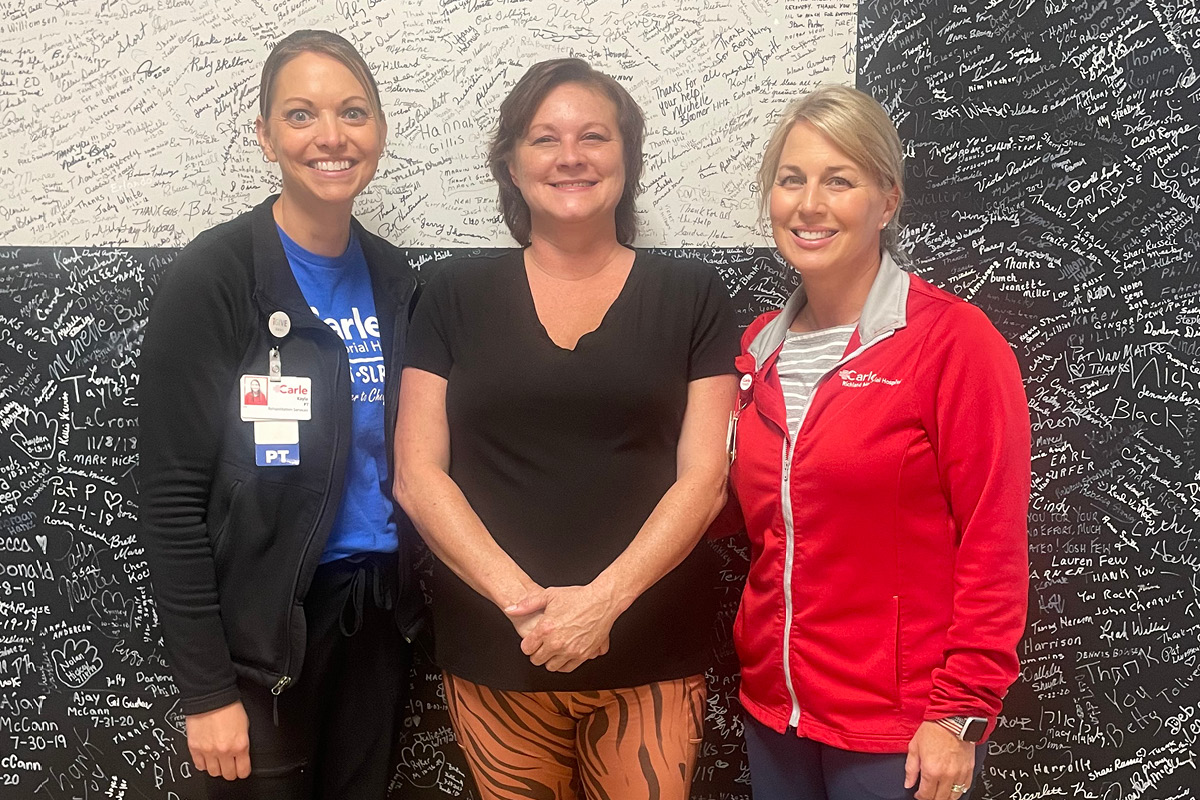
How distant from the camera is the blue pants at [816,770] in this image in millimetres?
1433

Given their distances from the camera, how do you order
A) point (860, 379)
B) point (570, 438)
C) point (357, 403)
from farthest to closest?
point (357, 403), point (570, 438), point (860, 379)

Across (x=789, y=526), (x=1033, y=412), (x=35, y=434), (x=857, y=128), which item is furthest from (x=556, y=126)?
(x=35, y=434)

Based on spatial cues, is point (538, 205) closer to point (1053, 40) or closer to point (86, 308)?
point (86, 308)

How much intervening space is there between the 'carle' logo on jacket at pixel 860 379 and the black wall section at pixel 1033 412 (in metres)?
0.74

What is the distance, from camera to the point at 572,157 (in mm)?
1605

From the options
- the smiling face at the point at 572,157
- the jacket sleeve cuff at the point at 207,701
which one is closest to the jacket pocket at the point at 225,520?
the jacket sleeve cuff at the point at 207,701

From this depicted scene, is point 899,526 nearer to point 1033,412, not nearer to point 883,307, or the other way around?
point 883,307

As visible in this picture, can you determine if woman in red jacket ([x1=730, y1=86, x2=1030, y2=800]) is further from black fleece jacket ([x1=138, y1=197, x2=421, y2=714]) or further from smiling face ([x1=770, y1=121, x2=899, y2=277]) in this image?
black fleece jacket ([x1=138, y1=197, x2=421, y2=714])

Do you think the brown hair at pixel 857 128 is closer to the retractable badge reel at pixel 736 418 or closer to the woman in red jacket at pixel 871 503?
the woman in red jacket at pixel 871 503

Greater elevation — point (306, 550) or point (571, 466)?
point (571, 466)

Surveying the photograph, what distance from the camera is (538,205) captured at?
5.38ft

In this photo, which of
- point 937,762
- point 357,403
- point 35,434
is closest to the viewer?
point 937,762

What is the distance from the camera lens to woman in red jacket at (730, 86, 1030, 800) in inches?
54.0

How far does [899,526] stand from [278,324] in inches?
48.0
